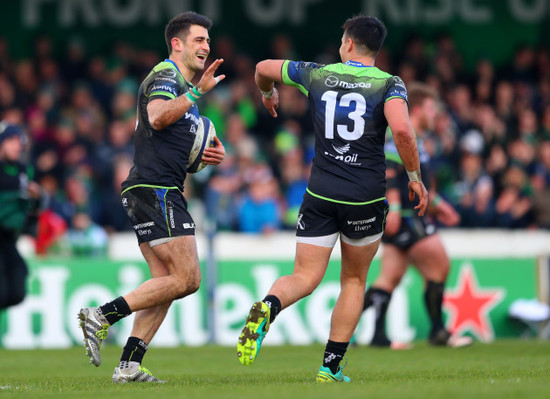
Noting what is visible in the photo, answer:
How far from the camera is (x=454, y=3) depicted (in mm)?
23109

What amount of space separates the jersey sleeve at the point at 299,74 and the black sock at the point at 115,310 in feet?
6.26

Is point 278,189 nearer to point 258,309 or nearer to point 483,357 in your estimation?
point 483,357

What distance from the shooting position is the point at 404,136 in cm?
703

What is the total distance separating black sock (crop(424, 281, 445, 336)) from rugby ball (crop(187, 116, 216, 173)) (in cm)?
433

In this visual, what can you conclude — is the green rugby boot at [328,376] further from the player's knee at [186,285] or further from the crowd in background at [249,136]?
the crowd in background at [249,136]

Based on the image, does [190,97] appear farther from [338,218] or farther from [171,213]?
[338,218]

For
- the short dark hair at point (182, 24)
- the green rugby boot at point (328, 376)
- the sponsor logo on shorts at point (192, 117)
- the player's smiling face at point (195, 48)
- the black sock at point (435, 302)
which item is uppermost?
the short dark hair at point (182, 24)

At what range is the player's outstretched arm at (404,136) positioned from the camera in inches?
277

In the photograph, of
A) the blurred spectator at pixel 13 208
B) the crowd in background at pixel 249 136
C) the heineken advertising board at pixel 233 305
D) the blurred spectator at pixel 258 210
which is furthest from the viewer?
the crowd in background at pixel 249 136

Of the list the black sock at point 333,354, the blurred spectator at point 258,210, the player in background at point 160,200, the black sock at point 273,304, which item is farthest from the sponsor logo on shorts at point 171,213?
the blurred spectator at point 258,210

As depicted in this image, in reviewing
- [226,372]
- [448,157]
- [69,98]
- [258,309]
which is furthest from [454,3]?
[258,309]

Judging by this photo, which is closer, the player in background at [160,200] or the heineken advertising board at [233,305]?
the player in background at [160,200]

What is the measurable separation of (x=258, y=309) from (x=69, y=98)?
491 inches

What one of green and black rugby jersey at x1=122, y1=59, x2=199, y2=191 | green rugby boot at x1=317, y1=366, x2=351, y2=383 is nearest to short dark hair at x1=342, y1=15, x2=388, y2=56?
green and black rugby jersey at x1=122, y1=59, x2=199, y2=191
